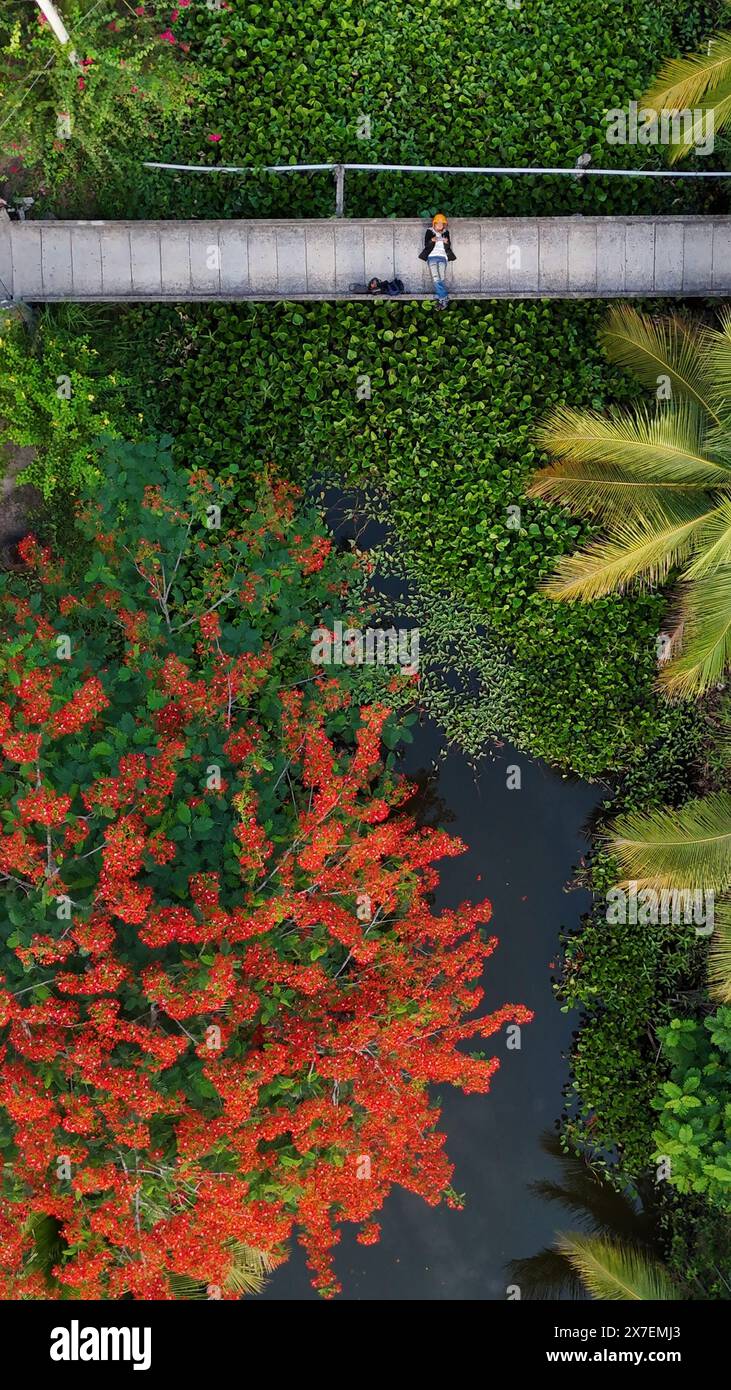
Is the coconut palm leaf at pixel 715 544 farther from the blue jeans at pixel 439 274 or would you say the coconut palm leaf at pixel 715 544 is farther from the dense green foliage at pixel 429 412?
the blue jeans at pixel 439 274

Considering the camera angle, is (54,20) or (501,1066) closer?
(54,20)

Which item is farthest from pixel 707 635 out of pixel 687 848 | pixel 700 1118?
pixel 700 1118

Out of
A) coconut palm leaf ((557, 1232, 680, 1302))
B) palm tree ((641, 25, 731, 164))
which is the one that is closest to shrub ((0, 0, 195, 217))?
palm tree ((641, 25, 731, 164))

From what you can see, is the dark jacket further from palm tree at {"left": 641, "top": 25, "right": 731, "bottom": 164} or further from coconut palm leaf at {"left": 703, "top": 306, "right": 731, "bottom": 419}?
coconut palm leaf at {"left": 703, "top": 306, "right": 731, "bottom": 419}

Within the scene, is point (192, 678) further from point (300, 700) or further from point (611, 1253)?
point (611, 1253)

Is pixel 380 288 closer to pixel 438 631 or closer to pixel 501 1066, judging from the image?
pixel 438 631

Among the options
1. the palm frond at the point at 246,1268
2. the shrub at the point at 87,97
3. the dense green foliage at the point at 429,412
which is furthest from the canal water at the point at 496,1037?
the shrub at the point at 87,97

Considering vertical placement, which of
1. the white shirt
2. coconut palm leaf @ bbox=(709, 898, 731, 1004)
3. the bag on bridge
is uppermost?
the white shirt
